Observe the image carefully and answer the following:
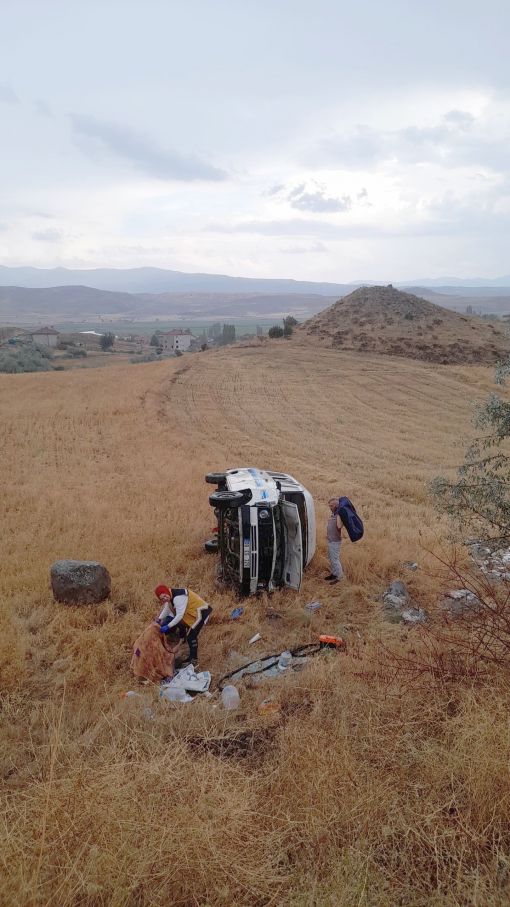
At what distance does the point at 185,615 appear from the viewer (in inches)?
269

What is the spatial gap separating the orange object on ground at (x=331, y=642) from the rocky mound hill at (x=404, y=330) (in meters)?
38.8

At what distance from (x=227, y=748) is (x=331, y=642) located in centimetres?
235

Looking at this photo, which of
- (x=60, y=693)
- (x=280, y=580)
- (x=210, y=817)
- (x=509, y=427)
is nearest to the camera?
(x=210, y=817)

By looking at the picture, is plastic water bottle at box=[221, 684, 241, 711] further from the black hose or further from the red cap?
the red cap

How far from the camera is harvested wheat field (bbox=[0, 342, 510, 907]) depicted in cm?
296

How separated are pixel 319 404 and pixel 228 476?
21697mm

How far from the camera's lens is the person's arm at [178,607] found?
6628 millimetres

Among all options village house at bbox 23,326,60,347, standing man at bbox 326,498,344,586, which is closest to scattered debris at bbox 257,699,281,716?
standing man at bbox 326,498,344,586

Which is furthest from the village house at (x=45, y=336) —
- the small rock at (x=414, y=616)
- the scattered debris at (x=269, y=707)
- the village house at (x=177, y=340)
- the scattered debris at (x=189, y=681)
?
the scattered debris at (x=269, y=707)

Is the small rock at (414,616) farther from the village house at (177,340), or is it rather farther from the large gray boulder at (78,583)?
the village house at (177,340)

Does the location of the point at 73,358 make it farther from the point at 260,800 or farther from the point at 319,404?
the point at 260,800

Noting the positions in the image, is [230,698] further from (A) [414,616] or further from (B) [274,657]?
(A) [414,616]

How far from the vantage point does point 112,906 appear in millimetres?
2744

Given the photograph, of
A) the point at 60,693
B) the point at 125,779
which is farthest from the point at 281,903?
the point at 60,693
